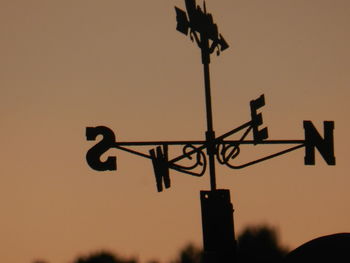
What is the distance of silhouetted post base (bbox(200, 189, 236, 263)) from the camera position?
10.4 meters

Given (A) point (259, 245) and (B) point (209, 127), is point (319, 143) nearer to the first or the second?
(B) point (209, 127)

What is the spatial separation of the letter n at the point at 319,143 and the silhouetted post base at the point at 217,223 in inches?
62.8

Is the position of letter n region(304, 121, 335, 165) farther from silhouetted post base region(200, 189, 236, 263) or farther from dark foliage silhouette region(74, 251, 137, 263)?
dark foliage silhouette region(74, 251, 137, 263)

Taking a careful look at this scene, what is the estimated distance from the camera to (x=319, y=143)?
11.8 m

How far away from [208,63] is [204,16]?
586 mm

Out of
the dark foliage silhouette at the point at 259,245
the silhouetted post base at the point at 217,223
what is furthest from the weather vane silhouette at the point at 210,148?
the dark foliage silhouette at the point at 259,245

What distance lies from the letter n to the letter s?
2197 millimetres

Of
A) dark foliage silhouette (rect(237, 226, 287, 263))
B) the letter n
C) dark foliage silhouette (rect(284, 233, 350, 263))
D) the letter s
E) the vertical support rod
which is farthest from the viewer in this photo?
dark foliage silhouette (rect(237, 226, 287, 263))

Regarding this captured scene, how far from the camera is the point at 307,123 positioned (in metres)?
11.8

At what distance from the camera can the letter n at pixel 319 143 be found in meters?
11.7

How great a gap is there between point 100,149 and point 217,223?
1.71m

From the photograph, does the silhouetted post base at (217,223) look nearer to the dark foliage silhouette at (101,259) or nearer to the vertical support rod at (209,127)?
the vertical support rod at (209,127)

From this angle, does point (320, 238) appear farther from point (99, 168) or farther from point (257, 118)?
point (99, 168)

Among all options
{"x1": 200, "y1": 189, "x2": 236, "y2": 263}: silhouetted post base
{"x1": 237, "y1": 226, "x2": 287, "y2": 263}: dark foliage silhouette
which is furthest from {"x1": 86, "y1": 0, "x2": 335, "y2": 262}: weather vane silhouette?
{"x1": 237, "y1": 226, "x2": 287, "y2": 263}: dark foliage silhouette
